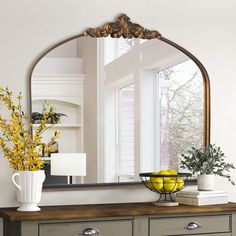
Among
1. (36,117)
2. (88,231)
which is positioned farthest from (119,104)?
(88,231)

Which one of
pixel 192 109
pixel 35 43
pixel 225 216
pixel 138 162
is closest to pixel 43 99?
pixel 35 43

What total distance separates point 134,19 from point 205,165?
38.2 inches

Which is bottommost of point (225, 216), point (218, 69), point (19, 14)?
point (225, 216)

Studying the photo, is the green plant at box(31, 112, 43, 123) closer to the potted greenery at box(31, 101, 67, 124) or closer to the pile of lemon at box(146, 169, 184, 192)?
the potted greenery at box(31, 101, 67, 124)

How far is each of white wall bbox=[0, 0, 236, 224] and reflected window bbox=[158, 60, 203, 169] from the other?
0.11m

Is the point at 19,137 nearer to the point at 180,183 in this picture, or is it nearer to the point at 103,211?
the point at 103,211

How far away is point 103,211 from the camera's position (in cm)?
331

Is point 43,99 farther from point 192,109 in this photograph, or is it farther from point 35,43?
point 192,109

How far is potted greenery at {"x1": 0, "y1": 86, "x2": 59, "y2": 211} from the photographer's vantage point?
11.1 ft

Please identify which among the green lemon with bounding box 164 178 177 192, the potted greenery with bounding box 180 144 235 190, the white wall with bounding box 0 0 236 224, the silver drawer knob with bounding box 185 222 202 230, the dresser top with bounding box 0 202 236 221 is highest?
the white wall with bounding box 0 0 236 224

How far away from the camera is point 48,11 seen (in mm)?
3709

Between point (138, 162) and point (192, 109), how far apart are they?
0.48 metres

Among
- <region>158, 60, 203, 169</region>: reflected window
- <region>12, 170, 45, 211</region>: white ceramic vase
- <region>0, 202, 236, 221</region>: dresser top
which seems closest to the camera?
<region>0, 202, 236, 221</region>: dresser top

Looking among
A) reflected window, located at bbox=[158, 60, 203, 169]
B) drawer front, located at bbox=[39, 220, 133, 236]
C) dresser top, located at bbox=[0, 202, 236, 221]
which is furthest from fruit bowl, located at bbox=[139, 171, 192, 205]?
drawer front, located at bbox=[39, 220, 133, 236]
